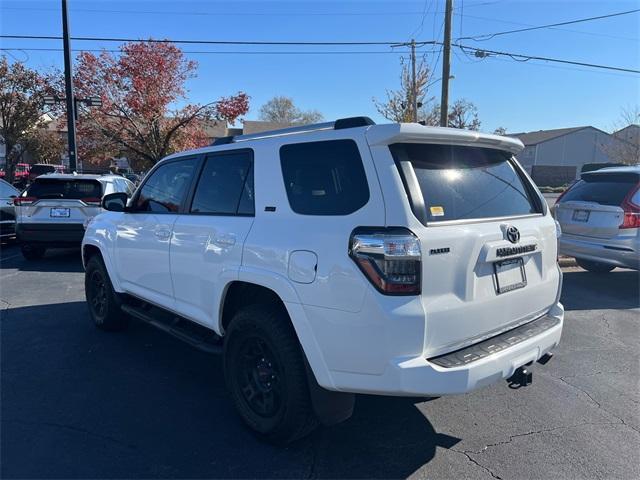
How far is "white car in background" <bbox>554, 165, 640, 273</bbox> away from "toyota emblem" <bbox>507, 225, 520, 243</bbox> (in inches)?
182

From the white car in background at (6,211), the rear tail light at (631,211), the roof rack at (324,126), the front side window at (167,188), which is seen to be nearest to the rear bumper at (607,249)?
the rear tail light at (631,211)

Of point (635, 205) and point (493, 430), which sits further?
point (635, 205)

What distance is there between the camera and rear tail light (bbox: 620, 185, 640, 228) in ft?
21.0

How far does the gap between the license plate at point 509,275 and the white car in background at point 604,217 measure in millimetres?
4506

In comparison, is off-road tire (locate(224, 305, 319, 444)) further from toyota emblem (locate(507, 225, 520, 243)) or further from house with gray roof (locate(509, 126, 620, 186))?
house with gray roof (locate(509, 126, 620, 186))

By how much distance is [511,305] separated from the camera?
2.91 m

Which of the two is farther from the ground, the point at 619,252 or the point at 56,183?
the point at 56,183

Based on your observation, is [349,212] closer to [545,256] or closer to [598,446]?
[545,256]

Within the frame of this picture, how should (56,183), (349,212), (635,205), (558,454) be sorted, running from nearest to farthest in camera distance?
(349,212) → (558,454) → (635,205) → (56,183)

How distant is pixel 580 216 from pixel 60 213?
9.04 metres

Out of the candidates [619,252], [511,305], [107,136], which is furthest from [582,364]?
[107,136]

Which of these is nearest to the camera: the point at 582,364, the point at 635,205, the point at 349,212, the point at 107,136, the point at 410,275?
the point at 410,275

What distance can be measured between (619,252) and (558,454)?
4611 mm

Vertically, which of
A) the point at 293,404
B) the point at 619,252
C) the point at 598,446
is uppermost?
the point at 619,252
